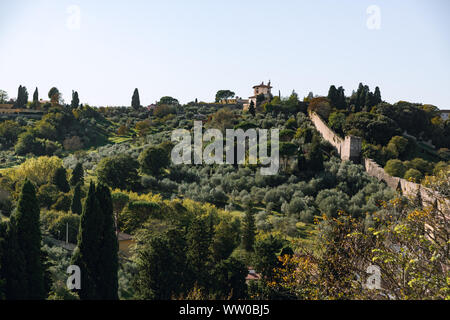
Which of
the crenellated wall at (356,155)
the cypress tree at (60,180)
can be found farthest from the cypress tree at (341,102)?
the cypress tree at (60,180)

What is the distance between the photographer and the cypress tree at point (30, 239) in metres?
14.6

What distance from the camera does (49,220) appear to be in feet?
83.1

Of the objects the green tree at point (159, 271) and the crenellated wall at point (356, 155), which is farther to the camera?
the crenellated wall at point (356, 155)

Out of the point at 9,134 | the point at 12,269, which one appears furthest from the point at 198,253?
the point at 9,134

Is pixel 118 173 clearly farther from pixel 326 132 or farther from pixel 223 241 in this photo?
pixel 326 132

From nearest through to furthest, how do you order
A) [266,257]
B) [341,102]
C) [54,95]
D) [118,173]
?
1. [266,257]
2. [118,173]
3. [341,102]
4. [54,95]

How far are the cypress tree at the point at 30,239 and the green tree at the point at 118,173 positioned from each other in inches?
785

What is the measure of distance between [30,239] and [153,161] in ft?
84.7

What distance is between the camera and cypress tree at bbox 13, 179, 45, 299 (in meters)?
14.6

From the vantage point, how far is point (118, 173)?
3609 cm

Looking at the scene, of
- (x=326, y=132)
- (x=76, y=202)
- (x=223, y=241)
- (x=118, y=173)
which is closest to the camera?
(x=223, y=241)

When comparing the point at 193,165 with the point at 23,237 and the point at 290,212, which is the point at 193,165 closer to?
the point at 290,212

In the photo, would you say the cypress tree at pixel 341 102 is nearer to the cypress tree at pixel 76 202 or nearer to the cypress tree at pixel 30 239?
the cypress tree at pixel 76 202
